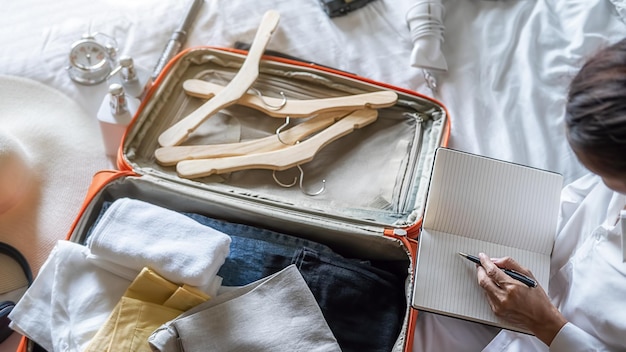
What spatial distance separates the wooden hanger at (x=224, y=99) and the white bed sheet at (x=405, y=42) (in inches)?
3.7

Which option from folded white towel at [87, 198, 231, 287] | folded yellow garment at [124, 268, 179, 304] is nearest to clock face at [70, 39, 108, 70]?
folded white towel at [87, 198, 231, 287]

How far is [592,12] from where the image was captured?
3.34 feet

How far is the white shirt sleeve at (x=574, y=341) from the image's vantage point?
0.63m

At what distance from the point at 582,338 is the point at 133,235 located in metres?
0.53

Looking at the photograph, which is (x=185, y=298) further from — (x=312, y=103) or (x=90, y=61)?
(x=90, y=61)

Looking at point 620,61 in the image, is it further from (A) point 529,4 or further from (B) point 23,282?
(B) point 23,282

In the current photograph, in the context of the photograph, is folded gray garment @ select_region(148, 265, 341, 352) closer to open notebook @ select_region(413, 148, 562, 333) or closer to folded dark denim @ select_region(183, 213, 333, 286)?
folded dark denim @ select_region(183, 213, 333, 286)

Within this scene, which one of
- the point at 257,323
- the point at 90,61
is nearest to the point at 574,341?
the point at 257,323

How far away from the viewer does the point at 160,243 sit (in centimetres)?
71

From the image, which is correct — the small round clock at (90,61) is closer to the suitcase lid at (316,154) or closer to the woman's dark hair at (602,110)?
the suitcase lid at (316,154)

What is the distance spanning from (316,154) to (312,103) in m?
0.08

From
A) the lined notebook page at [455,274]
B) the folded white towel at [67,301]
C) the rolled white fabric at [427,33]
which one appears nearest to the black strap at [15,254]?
the folded white towel at [67,301]

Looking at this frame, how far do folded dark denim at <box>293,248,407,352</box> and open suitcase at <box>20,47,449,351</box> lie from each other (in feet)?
0.06

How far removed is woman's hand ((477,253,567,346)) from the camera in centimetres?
66
